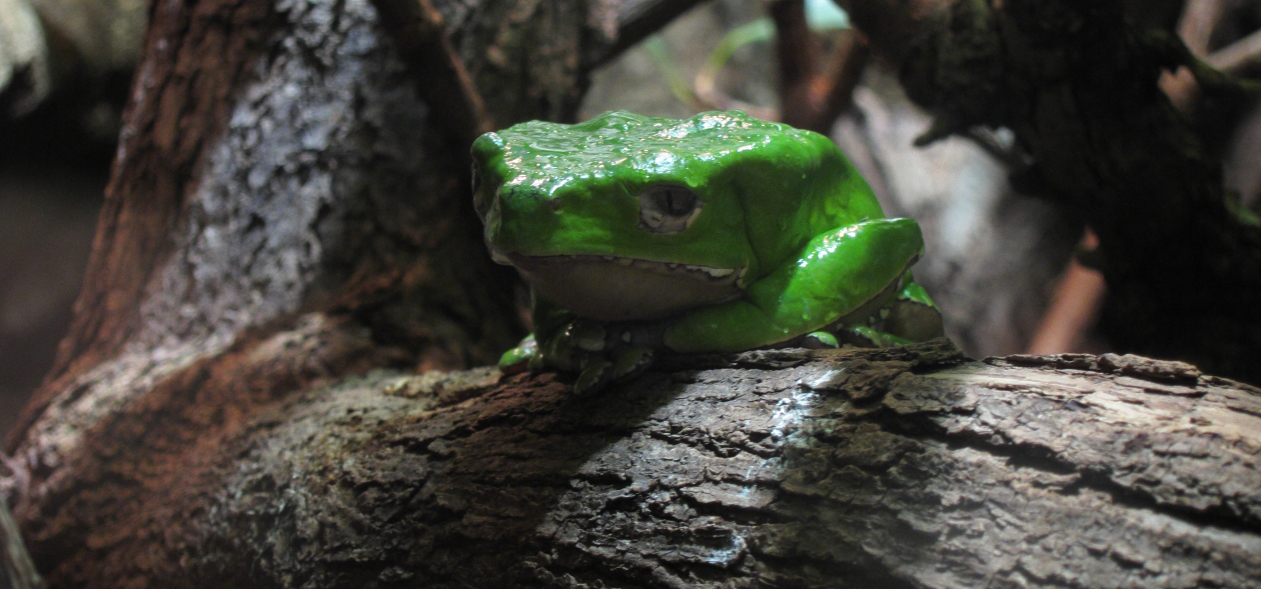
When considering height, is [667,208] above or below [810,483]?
above

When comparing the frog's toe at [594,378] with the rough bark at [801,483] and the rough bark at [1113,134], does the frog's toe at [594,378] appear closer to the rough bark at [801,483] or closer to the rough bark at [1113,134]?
the rough bark at [801,483]

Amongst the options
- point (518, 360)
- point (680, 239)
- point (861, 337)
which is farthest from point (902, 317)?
point (518, 360)

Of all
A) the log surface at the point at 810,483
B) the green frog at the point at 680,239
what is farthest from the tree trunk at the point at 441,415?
the green frog at the point at 680,239

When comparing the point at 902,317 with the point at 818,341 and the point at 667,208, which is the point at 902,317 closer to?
the point at 818,341

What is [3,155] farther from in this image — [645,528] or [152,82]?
[645,528]

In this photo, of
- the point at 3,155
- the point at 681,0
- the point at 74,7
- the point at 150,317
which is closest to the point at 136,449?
the point at 150,317

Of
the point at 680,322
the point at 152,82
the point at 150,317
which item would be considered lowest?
the point at 150,317
